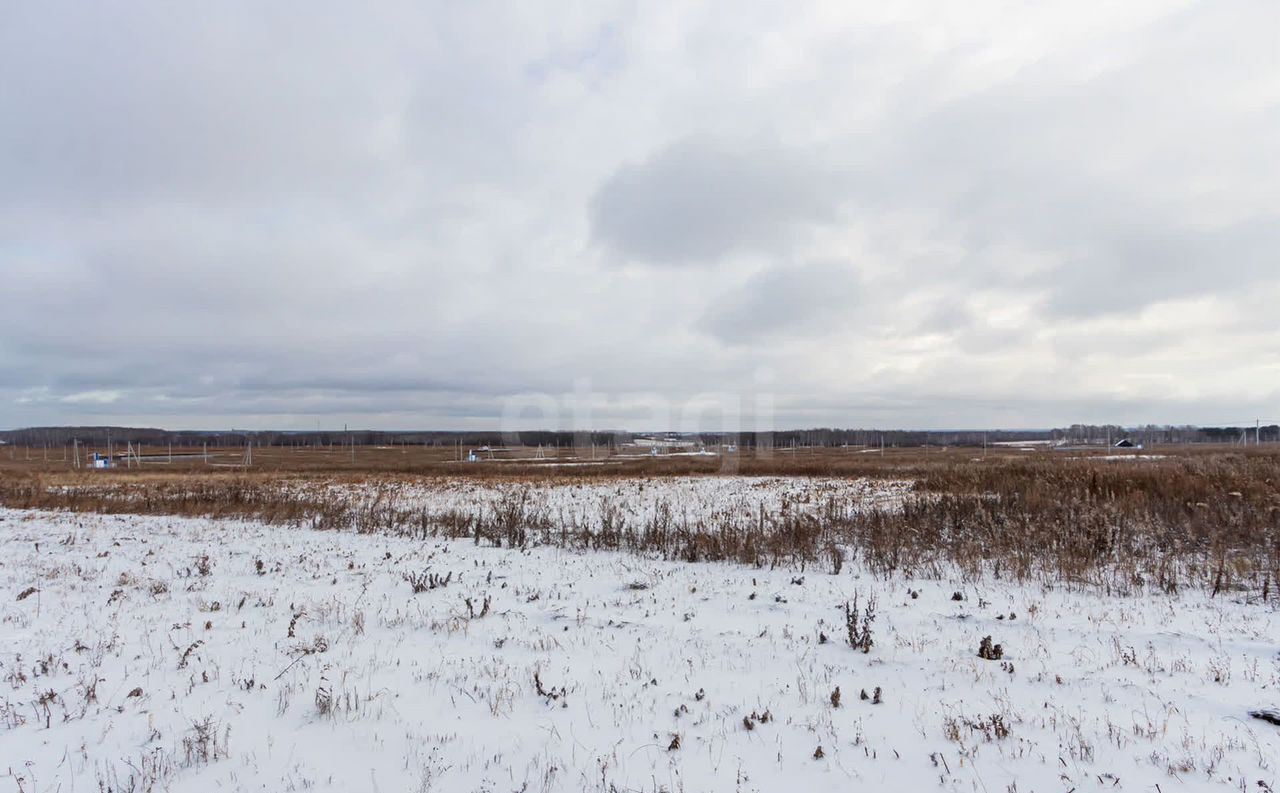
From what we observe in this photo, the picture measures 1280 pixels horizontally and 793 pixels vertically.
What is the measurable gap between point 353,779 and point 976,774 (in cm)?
419

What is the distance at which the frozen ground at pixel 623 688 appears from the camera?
4027 millimetres

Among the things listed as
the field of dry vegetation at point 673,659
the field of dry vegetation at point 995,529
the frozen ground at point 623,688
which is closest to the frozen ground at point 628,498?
the field of dry vegetation at point 995,529

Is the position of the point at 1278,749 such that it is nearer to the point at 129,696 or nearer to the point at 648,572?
the point at 648,572

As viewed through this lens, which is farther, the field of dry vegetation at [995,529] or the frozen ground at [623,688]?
the field of dry vegetation at [995,529]

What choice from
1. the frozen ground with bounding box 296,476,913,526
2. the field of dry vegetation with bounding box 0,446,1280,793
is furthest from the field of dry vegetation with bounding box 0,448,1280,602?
the frozen ground with bounding box 296,476,913,526

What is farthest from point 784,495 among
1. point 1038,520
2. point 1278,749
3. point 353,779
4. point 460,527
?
point 353,779

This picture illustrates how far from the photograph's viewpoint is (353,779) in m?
3.96

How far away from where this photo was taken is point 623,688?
5.41 metres

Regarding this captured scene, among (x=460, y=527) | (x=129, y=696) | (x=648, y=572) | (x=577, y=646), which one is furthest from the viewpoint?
(x=460, y=527)

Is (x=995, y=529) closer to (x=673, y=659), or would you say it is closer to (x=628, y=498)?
(x=673, y=659)

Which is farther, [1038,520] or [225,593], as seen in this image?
[1038,520]

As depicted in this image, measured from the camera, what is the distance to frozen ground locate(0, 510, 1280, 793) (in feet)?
13.2

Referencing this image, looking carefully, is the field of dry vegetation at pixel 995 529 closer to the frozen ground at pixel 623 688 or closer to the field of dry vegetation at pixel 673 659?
the field of dry vegetation at pixel 673 659

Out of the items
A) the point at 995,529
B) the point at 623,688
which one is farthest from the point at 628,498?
the point at 623,688
